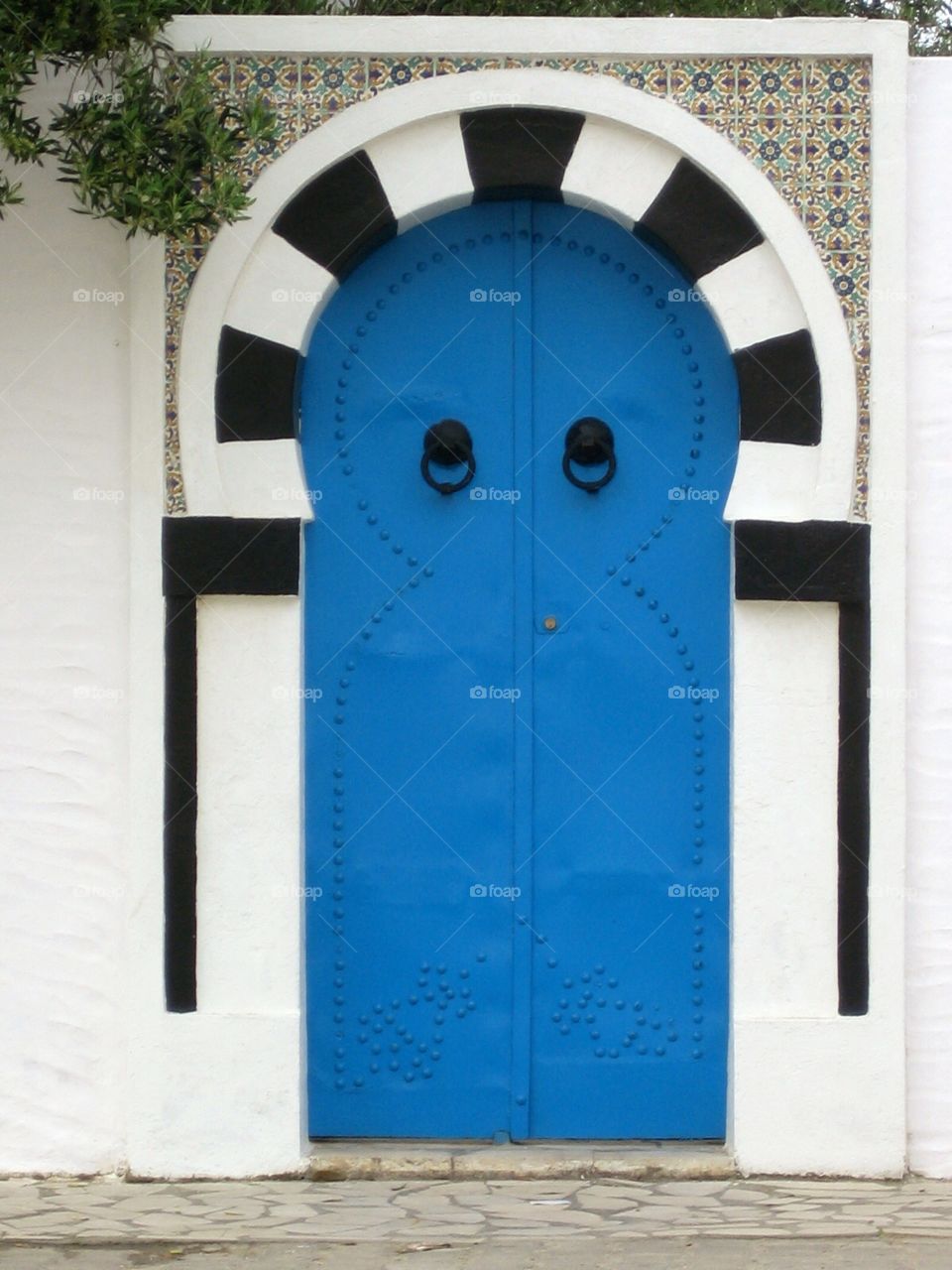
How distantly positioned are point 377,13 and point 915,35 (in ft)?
10.2

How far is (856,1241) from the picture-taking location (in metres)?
4.75

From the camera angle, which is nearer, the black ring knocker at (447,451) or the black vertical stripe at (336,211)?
the black vertical stripe at (336,211)

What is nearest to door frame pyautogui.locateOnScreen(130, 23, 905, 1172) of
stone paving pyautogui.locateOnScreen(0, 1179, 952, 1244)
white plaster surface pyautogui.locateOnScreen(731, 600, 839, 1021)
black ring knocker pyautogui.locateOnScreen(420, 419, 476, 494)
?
white plaster surface pyautogui.locateOnScreen(731, 600, 839, 1021)

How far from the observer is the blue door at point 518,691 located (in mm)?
5562

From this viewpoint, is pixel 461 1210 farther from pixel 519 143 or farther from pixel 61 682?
pixel 519 143

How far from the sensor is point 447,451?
5.55 meters

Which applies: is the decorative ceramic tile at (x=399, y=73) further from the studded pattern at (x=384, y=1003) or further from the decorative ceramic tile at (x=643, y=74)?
the studded pattern at (x=384, y=1003)

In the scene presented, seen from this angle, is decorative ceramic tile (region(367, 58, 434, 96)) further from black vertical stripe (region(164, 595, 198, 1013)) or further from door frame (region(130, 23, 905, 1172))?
black vertical stripe (region(164, 595, 198, 1013))

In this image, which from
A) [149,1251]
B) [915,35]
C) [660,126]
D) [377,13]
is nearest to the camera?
[149,1251]

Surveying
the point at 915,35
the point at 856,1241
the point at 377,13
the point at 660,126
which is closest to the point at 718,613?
the point at 660,126

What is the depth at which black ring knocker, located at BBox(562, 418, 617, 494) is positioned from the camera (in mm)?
5523

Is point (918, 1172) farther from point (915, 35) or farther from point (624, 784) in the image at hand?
point (915, 35)

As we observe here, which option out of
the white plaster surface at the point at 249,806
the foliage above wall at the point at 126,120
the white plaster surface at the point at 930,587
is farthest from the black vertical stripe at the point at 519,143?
the white plaster surface at the point at 249,806

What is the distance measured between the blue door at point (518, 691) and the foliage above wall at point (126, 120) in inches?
25.6
